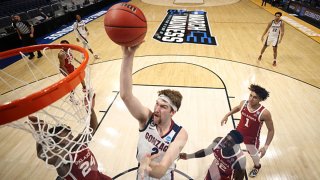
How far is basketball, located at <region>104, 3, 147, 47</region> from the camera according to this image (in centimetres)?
214

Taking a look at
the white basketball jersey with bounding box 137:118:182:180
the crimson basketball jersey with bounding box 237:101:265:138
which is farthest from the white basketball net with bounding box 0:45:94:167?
the crimson basketball jersey with bounding box 237:101:265:138

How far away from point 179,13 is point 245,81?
990 centimetres

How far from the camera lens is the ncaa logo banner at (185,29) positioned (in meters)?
10.4

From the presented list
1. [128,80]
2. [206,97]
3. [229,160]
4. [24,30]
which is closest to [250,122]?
[229,160]

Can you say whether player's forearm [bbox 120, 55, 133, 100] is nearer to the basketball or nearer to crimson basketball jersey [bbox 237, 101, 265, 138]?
the basketball

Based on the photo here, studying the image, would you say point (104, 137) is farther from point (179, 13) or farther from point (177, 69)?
point (179, 13)

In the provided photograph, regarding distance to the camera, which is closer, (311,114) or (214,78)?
(311,114)

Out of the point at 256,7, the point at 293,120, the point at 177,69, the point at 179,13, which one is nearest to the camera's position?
the point at 293,120

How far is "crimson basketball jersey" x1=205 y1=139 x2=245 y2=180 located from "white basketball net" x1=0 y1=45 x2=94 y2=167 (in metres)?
1.69

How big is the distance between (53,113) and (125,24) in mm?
3641

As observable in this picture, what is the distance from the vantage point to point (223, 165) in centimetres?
Answer: 289

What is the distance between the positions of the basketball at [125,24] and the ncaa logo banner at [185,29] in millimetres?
8084

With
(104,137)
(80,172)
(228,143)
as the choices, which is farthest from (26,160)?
(228,143)

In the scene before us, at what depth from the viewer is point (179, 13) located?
49.8 feet
